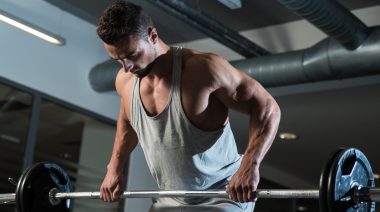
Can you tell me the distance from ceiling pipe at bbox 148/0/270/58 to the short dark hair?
2008mm

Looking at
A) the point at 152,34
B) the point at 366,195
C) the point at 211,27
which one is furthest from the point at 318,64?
the point at 366,195

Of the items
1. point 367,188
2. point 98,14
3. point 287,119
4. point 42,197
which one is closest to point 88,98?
point 98,14

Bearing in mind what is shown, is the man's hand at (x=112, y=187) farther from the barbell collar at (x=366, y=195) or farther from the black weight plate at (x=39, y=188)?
the barbell collar at (x=366, y=195)

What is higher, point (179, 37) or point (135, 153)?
point (179, 37)

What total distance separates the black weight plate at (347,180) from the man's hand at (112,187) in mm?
910

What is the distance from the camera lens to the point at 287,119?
19.4 feet

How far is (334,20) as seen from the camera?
3977 millimetres

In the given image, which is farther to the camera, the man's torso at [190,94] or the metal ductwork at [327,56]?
the metal ductwork at [327,56]

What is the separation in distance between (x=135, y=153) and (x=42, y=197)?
10.0 feet

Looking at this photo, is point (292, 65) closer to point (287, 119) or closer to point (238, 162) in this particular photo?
point (287, 119)

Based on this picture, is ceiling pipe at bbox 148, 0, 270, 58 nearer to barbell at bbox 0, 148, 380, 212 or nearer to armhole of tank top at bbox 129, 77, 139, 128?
armhole of tank top at bbox 129, 77, 139, 128

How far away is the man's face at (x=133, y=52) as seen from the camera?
221cm

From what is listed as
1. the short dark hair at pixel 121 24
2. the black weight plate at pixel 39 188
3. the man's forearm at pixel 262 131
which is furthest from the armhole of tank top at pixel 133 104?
the black weight plate at pixel 39 188

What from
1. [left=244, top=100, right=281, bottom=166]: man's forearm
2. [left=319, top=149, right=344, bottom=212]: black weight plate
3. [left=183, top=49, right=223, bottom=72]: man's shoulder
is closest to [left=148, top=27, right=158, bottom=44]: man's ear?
[left=183, top=49, right=223, bottom=72]: man's shoulder
